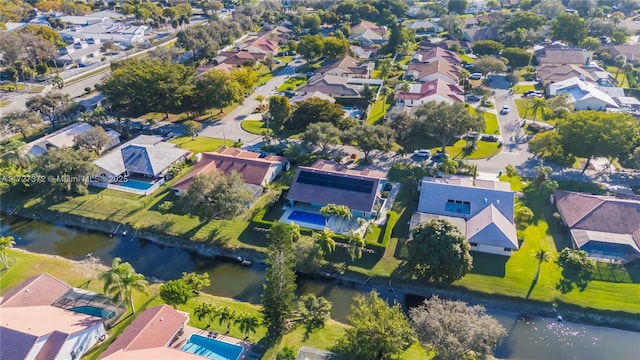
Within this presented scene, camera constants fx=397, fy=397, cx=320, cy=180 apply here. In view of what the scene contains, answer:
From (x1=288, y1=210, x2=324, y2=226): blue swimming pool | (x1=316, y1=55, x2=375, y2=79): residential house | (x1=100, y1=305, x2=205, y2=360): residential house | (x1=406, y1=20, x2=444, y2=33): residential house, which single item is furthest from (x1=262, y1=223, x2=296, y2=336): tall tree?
(x1=406, y1=20, x2=444, y2=33): residential house

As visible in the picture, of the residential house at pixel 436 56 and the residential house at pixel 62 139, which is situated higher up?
the residential house at pixel 436 56

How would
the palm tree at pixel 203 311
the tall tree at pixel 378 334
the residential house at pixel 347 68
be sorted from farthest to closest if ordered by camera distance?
the residential house at pixel 347 68 → the palm tree at pixel 203 311 → the tall tree at pixel 378 334

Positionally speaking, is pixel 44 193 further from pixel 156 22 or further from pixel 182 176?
pixel 156 22

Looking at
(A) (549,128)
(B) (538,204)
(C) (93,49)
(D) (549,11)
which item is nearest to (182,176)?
(B) (538,204)

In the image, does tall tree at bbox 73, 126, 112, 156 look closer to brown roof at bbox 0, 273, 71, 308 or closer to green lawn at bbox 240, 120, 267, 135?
green lawn at bbox 240, 120, 267, 135

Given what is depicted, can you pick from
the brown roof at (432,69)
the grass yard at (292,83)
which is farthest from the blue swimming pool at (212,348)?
the brown roof at (432,69)

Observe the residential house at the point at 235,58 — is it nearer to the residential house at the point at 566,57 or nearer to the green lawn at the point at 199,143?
the green lawn at the point at 199,143
